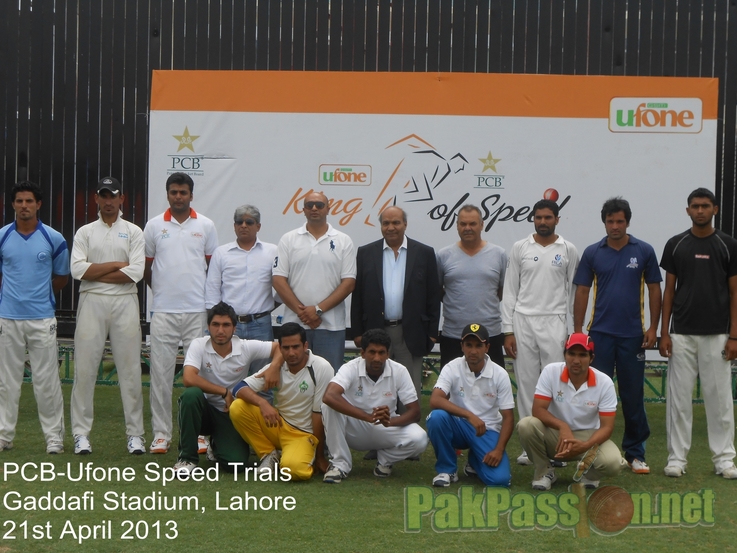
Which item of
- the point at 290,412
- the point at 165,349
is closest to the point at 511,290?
the point at 290,412

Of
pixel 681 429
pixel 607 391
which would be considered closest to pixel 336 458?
pixel 607 391

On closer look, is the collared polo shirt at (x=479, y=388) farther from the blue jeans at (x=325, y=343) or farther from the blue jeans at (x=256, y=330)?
the blue jeans at (x=256, y=330)

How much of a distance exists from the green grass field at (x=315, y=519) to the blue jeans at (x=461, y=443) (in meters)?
0.10

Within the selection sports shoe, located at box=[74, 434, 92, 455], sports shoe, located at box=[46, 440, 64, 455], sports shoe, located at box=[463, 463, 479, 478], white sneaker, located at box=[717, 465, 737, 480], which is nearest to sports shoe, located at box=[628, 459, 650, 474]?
white sneaker, located at box=[717, 465, 737, 480]

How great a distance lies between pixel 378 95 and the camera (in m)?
7.71

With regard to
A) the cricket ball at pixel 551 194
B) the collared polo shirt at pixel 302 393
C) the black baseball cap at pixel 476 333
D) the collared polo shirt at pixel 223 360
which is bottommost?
the collared polo shirt at pixel 302 393

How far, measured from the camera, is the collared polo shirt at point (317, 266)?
6.05 metres

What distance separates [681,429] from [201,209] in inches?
172

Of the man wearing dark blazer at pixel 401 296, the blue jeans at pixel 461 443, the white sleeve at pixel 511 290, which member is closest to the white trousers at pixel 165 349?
the man wearing dark blazer at pixel 401 296

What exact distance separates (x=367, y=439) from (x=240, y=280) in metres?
1.49

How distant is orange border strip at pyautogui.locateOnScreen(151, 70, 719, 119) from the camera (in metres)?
7.64

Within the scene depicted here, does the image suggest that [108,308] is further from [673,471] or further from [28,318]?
[673,471]

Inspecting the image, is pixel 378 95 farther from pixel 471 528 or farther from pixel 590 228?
pixel 471 528

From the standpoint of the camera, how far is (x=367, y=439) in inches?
215
